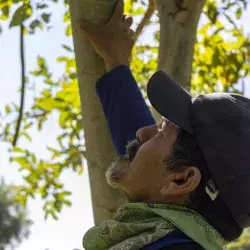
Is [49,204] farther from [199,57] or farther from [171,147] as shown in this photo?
[171,147]

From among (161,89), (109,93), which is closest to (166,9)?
(109,93)

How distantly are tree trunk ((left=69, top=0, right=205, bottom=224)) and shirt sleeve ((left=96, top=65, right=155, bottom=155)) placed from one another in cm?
7

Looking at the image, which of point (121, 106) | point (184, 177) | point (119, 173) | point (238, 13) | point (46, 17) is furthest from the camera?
point (238, 13)

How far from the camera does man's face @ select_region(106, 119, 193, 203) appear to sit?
1.88 metres

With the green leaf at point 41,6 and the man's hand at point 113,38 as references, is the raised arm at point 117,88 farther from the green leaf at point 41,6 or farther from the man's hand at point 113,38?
the green leaf at point 41,6

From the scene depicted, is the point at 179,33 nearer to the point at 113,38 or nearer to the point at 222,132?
the point at 113,38

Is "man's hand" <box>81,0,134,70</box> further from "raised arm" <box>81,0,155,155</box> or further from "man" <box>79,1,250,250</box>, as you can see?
"man" <box>79,1,250,250</box>

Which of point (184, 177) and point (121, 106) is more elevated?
point (121, 106)

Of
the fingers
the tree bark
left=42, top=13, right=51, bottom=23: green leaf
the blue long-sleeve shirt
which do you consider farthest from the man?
left=42, top=13, right=51, bottom=23: green leaf

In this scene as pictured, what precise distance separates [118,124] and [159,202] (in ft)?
1.81

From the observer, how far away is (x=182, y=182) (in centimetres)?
183

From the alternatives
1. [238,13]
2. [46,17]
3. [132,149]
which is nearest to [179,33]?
[46,17]

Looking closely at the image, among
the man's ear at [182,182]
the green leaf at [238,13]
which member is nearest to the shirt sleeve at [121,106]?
the man's ear at [182,182]

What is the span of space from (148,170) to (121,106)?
1.71 feet
